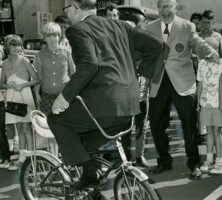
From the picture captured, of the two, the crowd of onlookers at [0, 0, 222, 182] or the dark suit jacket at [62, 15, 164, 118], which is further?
the crowd of onlookers at [0, 0, 222, 182]

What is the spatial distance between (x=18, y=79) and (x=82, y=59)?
9.03 ft

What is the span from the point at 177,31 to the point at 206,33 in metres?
1.18

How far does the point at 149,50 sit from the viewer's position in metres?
3.27

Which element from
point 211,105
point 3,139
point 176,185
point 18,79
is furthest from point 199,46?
point 3,139

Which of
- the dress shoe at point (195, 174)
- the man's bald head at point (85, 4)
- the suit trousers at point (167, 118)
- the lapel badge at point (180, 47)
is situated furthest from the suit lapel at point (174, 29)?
the man's bald head at point (85, 4)

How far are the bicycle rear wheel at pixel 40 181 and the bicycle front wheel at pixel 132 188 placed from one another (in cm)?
58

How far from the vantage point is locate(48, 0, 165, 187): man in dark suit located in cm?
298

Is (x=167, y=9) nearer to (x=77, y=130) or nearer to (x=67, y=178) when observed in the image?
(x=77, y=130)

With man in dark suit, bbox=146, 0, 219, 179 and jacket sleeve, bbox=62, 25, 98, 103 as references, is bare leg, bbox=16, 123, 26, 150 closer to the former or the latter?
man in dark suit, bbox=146, 0, 219, 179

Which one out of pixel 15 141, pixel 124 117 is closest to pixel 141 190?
pixel 124 117

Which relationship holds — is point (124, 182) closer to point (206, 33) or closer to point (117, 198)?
point (117, 198)

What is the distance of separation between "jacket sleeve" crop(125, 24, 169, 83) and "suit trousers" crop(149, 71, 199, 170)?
176 cm

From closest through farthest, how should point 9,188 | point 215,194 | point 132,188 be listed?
point 132,188 < point 215,194 < point 9,188

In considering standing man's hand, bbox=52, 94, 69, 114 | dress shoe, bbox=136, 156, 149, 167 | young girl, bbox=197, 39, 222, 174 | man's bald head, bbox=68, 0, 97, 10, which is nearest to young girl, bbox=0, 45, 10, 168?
dress shoe, bbox=136, 156, 149, 167
